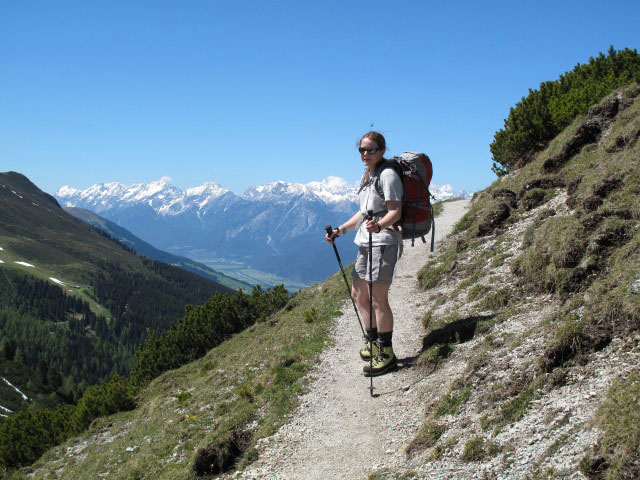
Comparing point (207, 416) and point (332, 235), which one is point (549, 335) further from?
point (207, 416)

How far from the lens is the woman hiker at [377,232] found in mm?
8078

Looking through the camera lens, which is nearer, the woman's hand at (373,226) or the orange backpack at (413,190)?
the woman's hand at (373,226)

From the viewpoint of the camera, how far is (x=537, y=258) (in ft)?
35.5

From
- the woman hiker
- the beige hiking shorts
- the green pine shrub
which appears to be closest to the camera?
the woman hiker

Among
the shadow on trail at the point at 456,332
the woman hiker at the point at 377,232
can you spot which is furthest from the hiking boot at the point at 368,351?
the shadow on trail at the point at 456,332

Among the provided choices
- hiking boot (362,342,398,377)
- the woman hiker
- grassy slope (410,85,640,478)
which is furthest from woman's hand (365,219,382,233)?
grassy slope (410,85,640,478)

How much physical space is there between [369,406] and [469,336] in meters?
2.88

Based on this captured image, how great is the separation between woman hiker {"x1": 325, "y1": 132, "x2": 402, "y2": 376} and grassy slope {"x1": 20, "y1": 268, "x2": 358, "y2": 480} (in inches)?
106

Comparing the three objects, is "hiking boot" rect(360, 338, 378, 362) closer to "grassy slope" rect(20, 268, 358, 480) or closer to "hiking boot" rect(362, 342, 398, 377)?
"hiking boot" rect(362, 342, 398, 377)

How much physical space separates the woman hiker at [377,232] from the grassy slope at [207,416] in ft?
8.80

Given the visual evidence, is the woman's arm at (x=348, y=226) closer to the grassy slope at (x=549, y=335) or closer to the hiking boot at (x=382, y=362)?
the hiking boot at (x=382, y=362)

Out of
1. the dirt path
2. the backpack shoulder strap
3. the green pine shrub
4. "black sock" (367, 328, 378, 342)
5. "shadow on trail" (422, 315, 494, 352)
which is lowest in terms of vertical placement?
the dirt path

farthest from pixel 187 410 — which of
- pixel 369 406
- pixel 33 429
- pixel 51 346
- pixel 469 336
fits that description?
pixel 51 346

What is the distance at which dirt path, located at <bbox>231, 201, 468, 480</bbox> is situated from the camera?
23.1 ft
